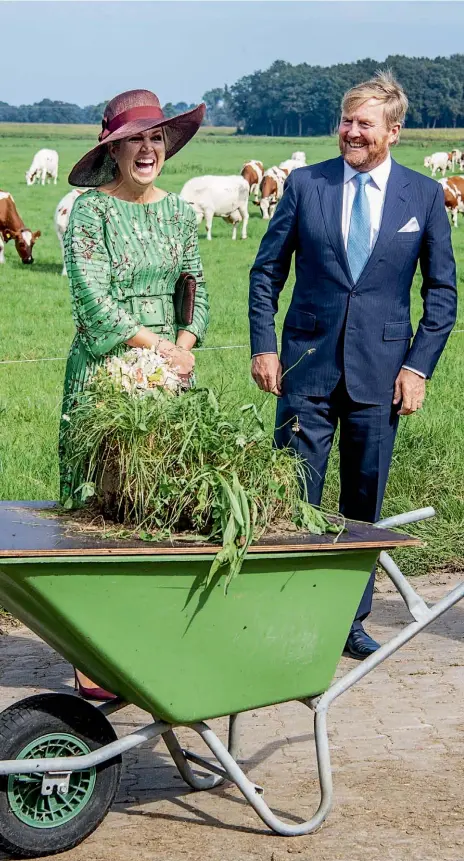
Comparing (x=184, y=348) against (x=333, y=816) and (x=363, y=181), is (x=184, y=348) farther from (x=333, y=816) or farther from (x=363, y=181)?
(x=333, y=816)

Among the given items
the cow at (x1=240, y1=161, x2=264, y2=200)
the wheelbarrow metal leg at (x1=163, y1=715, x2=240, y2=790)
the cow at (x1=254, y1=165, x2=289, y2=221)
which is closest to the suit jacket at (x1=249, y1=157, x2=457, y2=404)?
the wheelbarrow metal leg at (x1=163, y1=715, x2=240, y2=790)

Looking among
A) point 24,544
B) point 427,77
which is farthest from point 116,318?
point 427,77

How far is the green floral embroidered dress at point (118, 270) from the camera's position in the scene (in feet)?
13.2

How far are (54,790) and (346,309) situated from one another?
207 cm

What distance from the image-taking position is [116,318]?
401cm

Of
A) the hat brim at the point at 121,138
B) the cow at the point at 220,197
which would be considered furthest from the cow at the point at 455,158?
the hat brim at the point at 121,138

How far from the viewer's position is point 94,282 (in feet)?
13.2

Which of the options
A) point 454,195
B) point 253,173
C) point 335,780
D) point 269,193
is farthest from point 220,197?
point 335,780

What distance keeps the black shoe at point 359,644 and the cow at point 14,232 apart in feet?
60.3

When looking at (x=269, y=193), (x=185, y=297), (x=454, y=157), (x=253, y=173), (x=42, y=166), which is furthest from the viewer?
(x=454, y=157)

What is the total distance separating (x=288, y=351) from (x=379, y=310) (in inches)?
15.0

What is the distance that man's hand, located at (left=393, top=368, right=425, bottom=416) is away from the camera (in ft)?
15.0

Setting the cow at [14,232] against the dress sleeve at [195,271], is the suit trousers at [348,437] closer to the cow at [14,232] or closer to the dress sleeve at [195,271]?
the dress sleeve at [195,271]

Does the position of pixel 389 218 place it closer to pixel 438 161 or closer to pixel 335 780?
pixel 335 780
